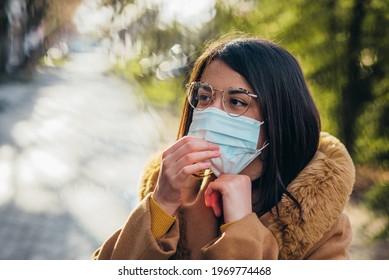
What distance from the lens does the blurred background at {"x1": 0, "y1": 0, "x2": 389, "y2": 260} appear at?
3.88m

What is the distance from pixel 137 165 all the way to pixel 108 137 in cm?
127

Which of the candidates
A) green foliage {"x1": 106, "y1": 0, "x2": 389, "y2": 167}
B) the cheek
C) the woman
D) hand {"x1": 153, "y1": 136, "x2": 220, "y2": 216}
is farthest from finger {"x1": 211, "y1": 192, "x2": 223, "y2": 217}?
green foliage {"x1": 106, "y1": 0, "x2": 389, "y2": 167}

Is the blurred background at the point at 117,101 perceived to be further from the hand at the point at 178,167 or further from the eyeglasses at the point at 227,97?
the hand at the point at 178,167

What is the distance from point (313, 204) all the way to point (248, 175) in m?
0.26

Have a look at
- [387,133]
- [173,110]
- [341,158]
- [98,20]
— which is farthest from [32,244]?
[173,110]

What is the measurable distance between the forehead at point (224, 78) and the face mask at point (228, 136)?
93 millimetres

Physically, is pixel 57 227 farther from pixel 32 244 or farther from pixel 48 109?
pixel 48 109

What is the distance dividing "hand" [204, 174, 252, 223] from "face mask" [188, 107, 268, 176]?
0.07 meters

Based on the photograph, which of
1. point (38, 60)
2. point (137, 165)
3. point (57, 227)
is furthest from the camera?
point (38, 60)

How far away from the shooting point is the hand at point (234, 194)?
1440mm

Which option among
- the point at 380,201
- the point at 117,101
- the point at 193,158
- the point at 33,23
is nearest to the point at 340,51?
the point at 380,201

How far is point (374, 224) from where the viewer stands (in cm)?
381
